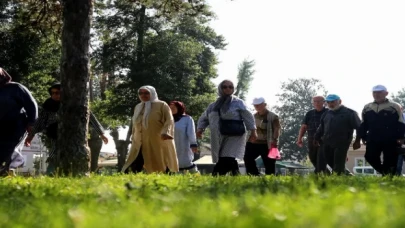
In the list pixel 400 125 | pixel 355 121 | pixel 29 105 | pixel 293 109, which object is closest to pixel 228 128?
pixel 355 121

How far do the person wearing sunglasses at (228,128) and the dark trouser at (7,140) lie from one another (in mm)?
3201

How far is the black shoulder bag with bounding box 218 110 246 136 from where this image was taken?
36.4 feet

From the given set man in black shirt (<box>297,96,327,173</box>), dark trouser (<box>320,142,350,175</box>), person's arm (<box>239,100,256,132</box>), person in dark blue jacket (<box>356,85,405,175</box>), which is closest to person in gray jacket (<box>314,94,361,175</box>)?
dark trouser (<box>320,142,350,175</box>)

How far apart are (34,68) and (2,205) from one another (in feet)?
106

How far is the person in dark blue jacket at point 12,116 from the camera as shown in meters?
10.0

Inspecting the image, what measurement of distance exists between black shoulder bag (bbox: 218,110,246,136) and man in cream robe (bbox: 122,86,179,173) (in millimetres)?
911

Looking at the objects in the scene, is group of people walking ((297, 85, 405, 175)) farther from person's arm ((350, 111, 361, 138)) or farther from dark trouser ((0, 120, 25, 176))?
dark trouser ((0, 120, 25, 176))

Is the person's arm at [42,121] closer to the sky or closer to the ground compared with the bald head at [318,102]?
closer to the ground

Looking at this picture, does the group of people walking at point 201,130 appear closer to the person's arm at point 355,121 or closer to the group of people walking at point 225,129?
the group of people walking at point 225,129

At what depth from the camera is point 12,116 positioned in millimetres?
10055

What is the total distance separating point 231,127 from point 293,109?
9051cm

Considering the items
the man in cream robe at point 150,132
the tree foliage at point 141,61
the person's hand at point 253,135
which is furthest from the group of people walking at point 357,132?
the tree foliage at point 141,61

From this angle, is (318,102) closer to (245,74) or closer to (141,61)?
(141,61)

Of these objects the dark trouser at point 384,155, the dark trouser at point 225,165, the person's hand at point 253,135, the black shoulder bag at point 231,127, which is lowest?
the dark trouser at point 225,165
